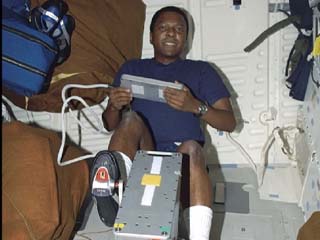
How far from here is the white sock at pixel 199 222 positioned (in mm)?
1909

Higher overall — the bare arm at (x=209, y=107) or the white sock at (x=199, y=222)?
the bare arm at (x=209, y=107)

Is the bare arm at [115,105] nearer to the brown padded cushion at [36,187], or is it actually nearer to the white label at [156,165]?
the brown padded cushion at [36,187]

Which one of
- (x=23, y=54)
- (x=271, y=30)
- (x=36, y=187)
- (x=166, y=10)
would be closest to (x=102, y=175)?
(x=36, y=187)

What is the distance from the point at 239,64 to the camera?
273 cm

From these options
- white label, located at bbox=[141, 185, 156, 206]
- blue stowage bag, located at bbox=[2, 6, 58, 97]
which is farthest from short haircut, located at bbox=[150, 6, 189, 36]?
white label, located at bbox=[141, 185, 156, 206]

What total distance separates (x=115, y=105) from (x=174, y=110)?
0.26m

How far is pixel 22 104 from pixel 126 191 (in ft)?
3.42

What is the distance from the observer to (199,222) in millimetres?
1940

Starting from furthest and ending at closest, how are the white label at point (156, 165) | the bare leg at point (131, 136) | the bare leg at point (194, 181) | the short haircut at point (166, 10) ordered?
the short haircut at point (166, 10) < the bare leg at point (131, 136) < the bare leg at point (194, 181) < the white label at point (156, 165)

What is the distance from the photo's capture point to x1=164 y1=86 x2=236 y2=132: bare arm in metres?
2.18

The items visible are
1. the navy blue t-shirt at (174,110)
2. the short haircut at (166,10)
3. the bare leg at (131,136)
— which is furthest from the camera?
the short haircut at (166,10)

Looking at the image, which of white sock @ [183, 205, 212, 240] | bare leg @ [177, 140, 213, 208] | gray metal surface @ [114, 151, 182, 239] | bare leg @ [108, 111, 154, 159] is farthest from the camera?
bare leg @ [108, 111, 154, 159]

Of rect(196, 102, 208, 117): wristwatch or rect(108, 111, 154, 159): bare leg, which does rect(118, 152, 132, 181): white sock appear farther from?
rect(196, 102, 208, 117): wristwatch

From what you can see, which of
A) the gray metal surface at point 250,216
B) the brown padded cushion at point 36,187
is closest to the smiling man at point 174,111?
the brown padded cushion at point 36,187
